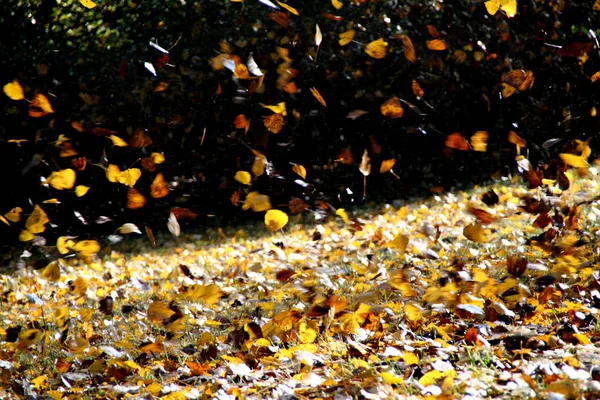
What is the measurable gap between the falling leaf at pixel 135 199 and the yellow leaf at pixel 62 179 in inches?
22.5

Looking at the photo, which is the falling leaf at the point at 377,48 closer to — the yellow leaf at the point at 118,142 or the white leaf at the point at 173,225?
the yellow leaf at the point at 118,142

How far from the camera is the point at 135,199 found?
662 centimetres

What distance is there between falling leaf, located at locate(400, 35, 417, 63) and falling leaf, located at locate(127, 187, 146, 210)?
3049 millimetres

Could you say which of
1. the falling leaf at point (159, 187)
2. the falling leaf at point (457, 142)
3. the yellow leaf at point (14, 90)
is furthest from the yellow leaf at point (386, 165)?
the yellow leaf at point (14, 90)

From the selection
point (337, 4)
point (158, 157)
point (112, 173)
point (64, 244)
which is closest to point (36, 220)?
point (64, 244)

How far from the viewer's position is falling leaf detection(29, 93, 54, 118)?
6.19 m

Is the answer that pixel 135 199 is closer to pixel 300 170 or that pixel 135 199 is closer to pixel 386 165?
pixel 300 170

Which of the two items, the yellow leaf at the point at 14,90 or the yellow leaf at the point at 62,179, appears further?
the yellow leaf at the point at 62,179

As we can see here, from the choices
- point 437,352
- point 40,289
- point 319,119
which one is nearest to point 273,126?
point 319,119

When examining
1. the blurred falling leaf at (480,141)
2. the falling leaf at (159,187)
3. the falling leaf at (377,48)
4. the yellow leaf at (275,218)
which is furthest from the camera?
the blurred falling leaf at (480,141)

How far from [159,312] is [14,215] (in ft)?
11.9

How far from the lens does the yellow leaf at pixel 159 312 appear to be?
3504 millimetres

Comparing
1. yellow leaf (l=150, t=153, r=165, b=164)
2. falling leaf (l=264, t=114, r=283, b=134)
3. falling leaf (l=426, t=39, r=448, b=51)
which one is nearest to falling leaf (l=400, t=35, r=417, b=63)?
falling leaf (l=426, t=39, r=448, b=51)

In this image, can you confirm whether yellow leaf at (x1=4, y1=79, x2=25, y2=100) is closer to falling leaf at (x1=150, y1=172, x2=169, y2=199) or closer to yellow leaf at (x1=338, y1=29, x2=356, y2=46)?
falling leaf at (x1=150, y1=172, x2=169, y2=199)
